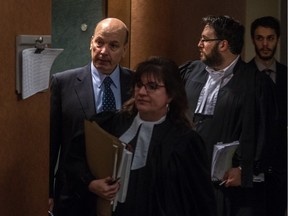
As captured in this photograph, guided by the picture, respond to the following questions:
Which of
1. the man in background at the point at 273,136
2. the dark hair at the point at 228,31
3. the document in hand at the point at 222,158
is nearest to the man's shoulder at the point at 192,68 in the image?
the dark hair at the point at 228,31

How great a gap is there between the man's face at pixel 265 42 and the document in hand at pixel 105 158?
229 cm

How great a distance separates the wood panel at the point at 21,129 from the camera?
73.5 inches

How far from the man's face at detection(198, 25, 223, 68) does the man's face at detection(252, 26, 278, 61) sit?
0.63 m

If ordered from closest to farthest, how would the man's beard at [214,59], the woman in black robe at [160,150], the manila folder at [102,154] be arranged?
1. the manila folder at [102,154]
2. the woman in black robe at [160,150]
3. the man's beard at [214,59]

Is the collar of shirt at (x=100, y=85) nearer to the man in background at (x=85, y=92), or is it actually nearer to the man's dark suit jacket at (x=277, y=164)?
the man in background at (x=85, y=92)

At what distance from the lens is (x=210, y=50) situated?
371 centimetres

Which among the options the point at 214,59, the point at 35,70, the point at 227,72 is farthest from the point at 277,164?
the point at 35,70

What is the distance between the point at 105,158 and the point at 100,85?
2.76ft

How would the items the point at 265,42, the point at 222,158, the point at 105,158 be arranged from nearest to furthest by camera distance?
the point at 105,158
the point at 222,158
the point at 265,42

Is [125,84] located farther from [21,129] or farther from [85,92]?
[21,129]

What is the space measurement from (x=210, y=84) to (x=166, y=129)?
1.38m

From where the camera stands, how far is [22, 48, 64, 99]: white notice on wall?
1939 millimetres

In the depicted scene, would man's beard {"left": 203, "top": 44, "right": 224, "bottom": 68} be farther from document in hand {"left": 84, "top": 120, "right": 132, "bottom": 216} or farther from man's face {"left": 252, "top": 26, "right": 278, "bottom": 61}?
document in hand {"left": 84, "top": 120, "right": 132, "bottom": 216}

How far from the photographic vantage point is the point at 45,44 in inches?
80.8
